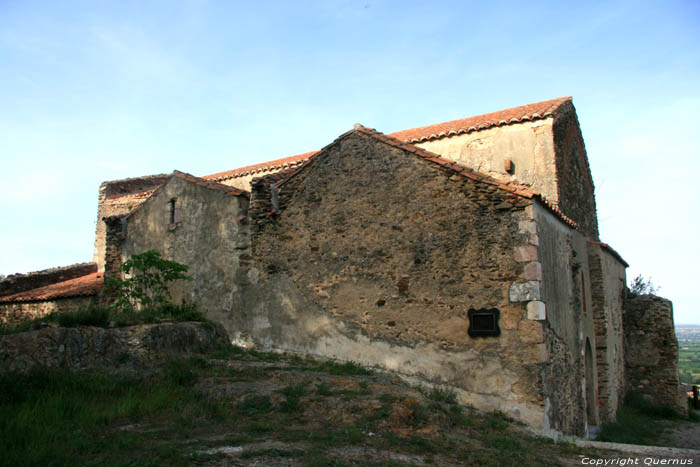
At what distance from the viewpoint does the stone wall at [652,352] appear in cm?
1534

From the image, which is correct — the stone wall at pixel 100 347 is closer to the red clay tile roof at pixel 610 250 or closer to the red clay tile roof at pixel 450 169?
the red clay tile roof at pixel 450 169

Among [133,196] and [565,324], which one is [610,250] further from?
[133,196]

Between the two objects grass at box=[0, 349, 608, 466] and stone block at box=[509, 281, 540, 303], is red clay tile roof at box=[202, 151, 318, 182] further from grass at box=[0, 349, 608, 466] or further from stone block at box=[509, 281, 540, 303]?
grass at box=[0, 349, 608, 466]

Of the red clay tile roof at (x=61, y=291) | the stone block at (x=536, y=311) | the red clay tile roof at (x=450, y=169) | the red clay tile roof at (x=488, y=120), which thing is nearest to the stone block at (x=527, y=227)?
the red clay tile roof at (x=450, y=169)

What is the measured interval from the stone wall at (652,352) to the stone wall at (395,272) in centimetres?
980

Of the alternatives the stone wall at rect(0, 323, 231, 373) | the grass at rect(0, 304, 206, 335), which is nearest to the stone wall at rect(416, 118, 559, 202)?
the grass at rect(0, 304, 206, 335)

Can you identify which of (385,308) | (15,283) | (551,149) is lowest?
(385,308)

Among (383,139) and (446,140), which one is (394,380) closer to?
(383,139)

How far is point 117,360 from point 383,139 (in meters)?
6.17

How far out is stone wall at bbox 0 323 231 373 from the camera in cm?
675

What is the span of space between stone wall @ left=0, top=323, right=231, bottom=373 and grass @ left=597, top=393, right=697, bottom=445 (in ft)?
29.4

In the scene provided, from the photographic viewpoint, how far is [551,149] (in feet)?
45.6

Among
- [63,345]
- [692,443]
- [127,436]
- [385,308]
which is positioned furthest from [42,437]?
[692,443]

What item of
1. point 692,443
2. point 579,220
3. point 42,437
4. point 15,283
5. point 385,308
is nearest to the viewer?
point 42,437
